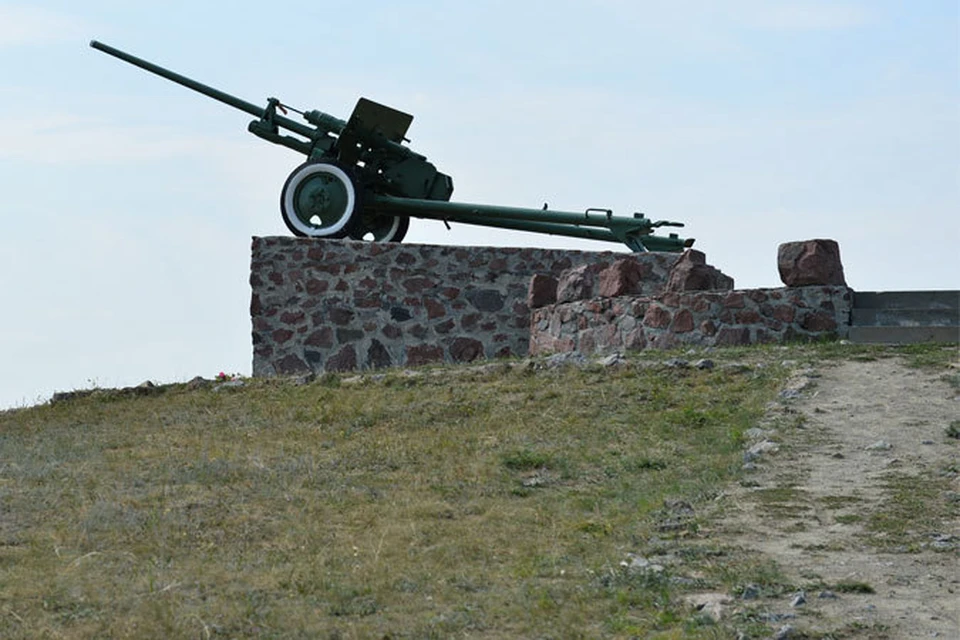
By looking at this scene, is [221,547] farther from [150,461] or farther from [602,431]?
[602,431]

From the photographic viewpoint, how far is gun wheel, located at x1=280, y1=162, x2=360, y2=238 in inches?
680

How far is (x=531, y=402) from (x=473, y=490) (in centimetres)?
303

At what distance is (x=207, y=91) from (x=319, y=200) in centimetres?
239

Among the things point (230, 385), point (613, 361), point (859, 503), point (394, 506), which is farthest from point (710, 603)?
point (230, 385)

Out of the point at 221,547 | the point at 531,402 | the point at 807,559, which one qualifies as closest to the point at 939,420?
the point at 531,402

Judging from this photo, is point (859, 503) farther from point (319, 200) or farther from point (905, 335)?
point (319, 200)

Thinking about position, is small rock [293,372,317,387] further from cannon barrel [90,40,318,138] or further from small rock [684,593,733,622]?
small rock [684,593,733,622]

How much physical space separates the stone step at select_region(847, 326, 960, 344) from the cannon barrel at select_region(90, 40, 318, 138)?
7.58 metres

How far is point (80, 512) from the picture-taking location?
25.7 feet

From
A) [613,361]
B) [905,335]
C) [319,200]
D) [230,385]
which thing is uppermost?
[319,200]

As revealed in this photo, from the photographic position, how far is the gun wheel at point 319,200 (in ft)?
56.6

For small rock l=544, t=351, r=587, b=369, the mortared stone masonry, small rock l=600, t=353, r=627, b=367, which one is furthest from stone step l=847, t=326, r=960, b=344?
the mortared stone masonry

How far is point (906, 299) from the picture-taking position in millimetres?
13500

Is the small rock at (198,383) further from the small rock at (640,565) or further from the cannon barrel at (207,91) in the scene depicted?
the small rock at (640,565)
